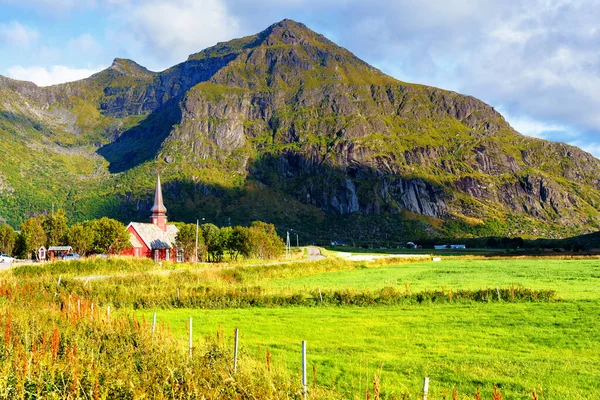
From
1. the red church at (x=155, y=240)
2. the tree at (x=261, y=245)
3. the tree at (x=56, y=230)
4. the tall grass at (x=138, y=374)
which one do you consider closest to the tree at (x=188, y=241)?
the red church at (x=155, y=240)

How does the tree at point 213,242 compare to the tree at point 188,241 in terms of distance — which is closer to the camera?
the tree at point 188,241

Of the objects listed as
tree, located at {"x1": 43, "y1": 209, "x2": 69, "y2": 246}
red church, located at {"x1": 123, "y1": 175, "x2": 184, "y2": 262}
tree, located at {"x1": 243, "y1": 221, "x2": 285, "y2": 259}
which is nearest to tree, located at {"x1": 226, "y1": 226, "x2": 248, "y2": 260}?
tree, located at {"x1": 243, "y1": 221, "x2": 285, "y2": 259}

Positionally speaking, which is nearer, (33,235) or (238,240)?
(33,235)

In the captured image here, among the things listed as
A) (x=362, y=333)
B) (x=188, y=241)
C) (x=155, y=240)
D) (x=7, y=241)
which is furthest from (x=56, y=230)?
(x=362, y=333)

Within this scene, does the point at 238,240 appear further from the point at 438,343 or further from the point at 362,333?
the point at 438,343

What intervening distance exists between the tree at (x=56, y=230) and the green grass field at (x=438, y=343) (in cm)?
5305

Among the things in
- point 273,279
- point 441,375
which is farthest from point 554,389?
point 273,279

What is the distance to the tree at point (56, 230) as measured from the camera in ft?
253

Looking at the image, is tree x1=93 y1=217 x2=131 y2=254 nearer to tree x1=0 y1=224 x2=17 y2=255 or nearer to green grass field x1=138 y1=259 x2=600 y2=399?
tree x1=0 y1=224 x2=17 y2=255

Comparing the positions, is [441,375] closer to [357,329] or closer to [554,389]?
[554,389]

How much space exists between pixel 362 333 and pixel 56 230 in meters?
67.0

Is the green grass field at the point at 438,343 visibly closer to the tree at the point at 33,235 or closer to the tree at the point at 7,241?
the tree at the point at 33,235

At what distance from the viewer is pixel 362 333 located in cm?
2319

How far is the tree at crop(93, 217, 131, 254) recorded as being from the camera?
7181 cm
